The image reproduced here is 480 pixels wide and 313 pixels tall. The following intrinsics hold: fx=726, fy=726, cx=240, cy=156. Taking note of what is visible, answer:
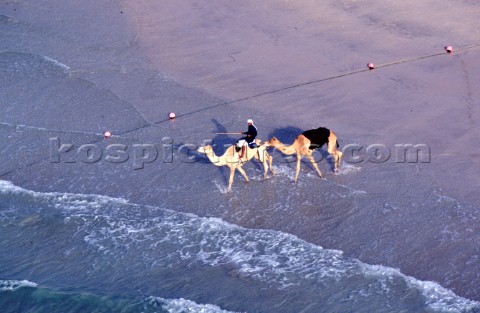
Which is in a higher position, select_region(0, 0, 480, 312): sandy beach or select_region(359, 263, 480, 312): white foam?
select_region(0, 0, 480, 312): sandy beach

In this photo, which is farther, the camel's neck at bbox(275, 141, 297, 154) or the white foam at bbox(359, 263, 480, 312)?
the camel's neck at bbox(275, 141, 297, 154)

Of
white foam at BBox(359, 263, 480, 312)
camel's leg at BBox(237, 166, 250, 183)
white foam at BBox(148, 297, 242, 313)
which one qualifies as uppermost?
camel's leg at BBox(237, 166, 250, 183)

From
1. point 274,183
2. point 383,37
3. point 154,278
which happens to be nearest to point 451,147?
point 274,183

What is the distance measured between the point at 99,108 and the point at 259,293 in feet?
27.9

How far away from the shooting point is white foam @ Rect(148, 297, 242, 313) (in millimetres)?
13094

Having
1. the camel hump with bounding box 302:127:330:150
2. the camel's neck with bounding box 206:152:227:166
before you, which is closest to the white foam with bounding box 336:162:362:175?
the camel hump with bounding box 302:127:330:150

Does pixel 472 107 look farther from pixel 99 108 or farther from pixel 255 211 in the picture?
pixel 99 108

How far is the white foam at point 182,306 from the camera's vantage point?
13.1 meters

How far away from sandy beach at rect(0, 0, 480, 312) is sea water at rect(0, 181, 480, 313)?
1.31 ft

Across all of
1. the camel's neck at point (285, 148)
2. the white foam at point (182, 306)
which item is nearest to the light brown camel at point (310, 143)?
the camel's neck at point (285, 148)

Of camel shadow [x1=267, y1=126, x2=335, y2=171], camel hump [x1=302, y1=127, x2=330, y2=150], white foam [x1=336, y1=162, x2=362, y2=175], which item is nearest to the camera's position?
camel hump [x1=302, y1=127, x2=330, y2=150]

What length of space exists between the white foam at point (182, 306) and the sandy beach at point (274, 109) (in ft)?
8.13

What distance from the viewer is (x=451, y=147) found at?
16578 mm

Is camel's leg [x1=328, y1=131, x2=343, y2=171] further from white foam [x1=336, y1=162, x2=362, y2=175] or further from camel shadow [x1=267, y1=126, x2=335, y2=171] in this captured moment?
camel shadow [x1=267, y1=126, x2=335, y2=171]
